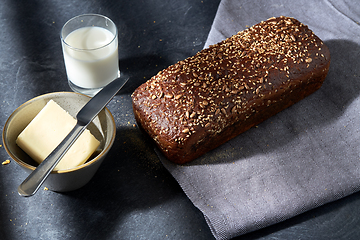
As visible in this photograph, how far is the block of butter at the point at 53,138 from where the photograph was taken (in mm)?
1072

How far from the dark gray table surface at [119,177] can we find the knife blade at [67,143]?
21 centimetres

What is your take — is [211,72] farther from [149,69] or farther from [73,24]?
[73,24]

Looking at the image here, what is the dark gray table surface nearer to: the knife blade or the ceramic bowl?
the ceramic bowl

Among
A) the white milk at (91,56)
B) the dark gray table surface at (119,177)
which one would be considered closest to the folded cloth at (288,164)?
the dark gray table surface at (119,177)

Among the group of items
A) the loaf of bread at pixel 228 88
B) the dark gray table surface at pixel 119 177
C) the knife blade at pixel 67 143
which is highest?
the loaf of bread at pixel 228 88

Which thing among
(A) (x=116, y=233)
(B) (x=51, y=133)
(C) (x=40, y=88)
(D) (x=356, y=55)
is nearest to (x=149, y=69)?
(C) (x=40, y=88)

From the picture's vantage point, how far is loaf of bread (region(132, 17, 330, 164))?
119cm

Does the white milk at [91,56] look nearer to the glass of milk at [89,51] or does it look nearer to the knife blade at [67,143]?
the glass of milk at [89,51]

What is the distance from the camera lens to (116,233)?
1.10 meters

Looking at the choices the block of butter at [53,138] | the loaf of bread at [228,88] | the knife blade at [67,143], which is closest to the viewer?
the knife blade at [67,143]

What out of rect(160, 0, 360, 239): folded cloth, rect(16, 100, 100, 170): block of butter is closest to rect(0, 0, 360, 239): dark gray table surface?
rect(160, 0, 360, 239): folded cloth

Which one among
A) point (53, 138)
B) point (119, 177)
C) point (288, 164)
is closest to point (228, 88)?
point (288, 164)

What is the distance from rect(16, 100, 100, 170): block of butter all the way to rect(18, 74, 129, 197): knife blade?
0.04 metres

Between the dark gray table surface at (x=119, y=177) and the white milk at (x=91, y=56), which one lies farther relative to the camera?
the white milk at (x=91, y=56)
